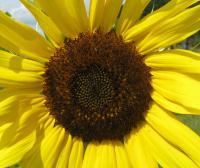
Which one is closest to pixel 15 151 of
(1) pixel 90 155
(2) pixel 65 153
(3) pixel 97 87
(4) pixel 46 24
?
(2) pixel 65 153

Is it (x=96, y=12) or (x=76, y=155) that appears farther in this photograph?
(x=76, y=155)

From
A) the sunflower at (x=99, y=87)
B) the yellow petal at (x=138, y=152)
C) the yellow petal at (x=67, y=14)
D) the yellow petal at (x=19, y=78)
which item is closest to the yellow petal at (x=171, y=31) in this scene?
the sunflower at (x=99, y=87)

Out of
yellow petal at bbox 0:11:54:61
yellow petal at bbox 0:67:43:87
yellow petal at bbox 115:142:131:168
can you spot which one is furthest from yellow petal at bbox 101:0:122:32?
yellow petal at bbox 115:142:131:168

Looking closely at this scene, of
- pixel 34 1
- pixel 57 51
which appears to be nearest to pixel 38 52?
pixel 57 51

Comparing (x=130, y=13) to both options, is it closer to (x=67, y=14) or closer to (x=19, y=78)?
(x=67, y=14)

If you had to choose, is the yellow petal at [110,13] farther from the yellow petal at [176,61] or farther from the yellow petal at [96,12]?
the yellow petal at [176,61]

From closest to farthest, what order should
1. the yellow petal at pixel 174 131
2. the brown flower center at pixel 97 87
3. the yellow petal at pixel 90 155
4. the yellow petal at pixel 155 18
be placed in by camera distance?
the yellow petal at pixel 155 18
the yellow petal at pixel 174 131
the brown flower center at pixel 97 87
the yellow petal at pixel 90 155

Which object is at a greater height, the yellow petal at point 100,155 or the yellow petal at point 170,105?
the yellow petal at point 170,105

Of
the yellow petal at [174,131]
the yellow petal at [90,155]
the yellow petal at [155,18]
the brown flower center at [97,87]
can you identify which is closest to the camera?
the yellow petal at [155,18]
